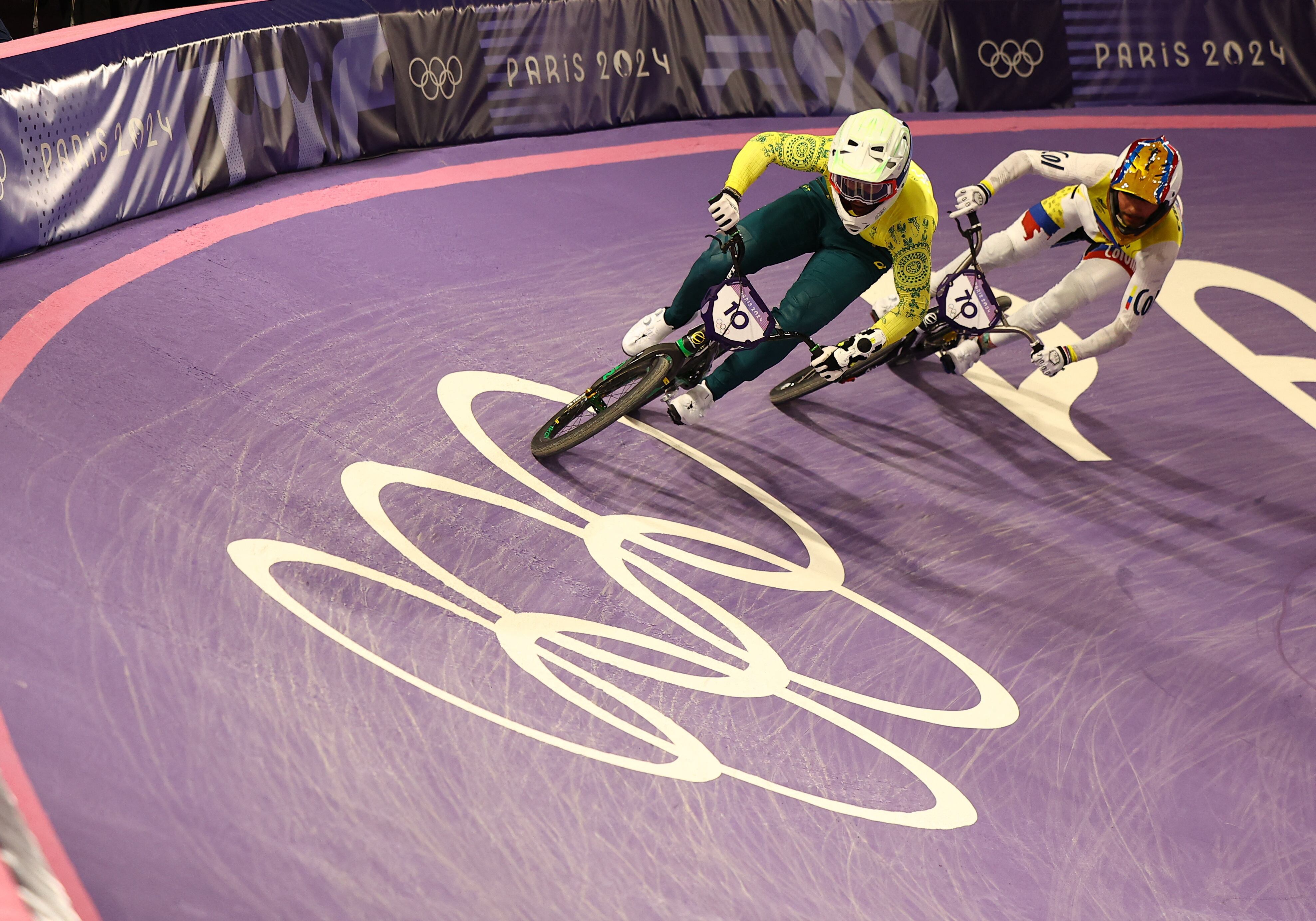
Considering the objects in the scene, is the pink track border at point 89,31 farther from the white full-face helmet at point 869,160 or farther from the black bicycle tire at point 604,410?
the white full-face helmet at point 869,160

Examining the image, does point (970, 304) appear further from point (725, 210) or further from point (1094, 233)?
point (725, 210)

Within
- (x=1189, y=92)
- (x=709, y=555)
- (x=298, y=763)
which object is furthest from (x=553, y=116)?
(x=298, y=763)

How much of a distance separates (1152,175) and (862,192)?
1662 millimetres


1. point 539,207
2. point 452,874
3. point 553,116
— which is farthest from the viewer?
point 553,116

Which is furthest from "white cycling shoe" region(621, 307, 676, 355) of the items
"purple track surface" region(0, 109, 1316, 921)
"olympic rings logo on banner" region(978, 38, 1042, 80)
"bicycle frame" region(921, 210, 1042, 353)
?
"olympic rings logo on banner" region(978, 38, 1042, 80)

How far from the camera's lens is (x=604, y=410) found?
20.1 ft

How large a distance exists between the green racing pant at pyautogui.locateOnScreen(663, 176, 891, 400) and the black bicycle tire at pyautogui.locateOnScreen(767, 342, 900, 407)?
0.95 m

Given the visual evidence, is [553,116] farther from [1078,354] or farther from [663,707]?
[663,707]

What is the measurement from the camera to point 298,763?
13.6 ft

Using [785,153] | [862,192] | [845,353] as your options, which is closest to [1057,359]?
[845,353]

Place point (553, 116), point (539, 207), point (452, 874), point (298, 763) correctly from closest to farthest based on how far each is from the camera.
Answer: point (452, 874), point (298, 763), point (539, 207), point (553, 116)

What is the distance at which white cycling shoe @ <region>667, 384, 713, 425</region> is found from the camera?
230 inches

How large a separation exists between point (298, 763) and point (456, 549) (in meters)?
1.67

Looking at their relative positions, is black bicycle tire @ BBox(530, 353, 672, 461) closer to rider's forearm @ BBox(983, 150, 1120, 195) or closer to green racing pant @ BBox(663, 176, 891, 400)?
green racing pant @ BBox(663, 176, 891, 400)
